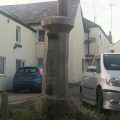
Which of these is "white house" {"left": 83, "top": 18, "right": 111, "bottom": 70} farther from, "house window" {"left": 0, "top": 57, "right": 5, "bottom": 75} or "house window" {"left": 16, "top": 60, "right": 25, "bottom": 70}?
"house window" {"left": 0, "top": 57, "right": 5, "bottom": 75}

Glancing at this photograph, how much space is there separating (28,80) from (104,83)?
1098 centimetres

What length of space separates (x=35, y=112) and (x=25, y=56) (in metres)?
18.0

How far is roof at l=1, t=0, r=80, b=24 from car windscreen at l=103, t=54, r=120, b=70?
61.8ft

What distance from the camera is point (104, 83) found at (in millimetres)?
10320

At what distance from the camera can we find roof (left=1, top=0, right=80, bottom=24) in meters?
31.5

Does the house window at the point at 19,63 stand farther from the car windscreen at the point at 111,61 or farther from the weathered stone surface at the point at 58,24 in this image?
the weathered stone surface at the point at 58,24

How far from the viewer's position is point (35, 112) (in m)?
8.92

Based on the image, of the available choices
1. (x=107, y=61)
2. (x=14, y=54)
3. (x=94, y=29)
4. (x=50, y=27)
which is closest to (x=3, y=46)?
(x=14, y=54)

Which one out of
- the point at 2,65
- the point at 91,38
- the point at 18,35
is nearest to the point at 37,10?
the point at 18,35

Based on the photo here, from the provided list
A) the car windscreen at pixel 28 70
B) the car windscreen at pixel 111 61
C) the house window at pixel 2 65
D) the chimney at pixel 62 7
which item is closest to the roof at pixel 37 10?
the house window at pixel 2 65

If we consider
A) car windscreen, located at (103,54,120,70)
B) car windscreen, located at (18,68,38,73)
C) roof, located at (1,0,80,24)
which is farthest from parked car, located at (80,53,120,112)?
roof, located at (1,0,80,24)

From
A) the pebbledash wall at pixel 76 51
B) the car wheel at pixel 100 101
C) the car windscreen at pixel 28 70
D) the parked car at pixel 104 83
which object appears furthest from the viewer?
the pebbledash wall at pixel 76 51

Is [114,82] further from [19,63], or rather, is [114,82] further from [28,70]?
[19,63]

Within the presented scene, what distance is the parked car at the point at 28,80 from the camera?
20734 millimetres
